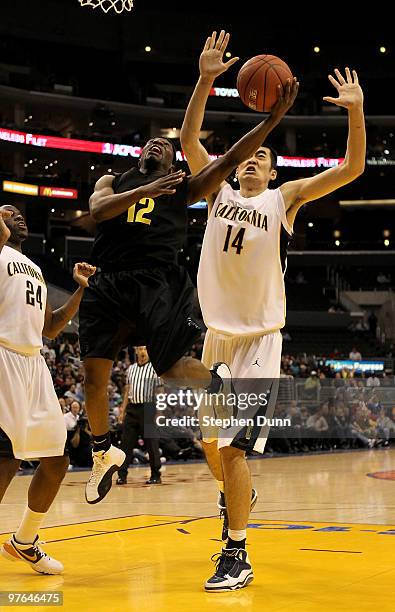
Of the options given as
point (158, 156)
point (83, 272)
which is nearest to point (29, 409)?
point (83, 272)

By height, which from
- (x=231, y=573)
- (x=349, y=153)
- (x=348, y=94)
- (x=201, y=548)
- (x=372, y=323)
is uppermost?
(x=348, y=94)

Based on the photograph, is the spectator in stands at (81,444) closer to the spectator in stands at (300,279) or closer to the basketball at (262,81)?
the basketball at (262,81)

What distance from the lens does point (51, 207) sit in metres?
41.3

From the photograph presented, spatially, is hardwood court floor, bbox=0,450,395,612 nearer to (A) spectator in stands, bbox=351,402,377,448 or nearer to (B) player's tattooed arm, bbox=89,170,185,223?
(B) player's tattooed arm, bbox=89,170,185,223

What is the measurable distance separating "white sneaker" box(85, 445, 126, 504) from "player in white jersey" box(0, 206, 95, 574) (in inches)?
7.9

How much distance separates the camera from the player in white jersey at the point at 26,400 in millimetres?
5375

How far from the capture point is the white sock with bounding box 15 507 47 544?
5648 mm

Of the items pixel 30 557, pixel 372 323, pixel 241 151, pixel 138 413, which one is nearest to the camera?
pixel 241 151

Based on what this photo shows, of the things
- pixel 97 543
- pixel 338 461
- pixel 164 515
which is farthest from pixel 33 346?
pixel 338 461

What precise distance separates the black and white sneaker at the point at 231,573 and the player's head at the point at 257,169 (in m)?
2.44

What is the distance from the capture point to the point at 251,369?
18.7ft

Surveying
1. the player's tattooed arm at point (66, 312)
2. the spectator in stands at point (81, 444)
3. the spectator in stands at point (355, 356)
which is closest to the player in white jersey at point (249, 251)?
the player's tattooed arm at point (66, 312)

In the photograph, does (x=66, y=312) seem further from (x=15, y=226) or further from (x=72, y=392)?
(x=72, y=392)

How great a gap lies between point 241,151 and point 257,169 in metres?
0.75
